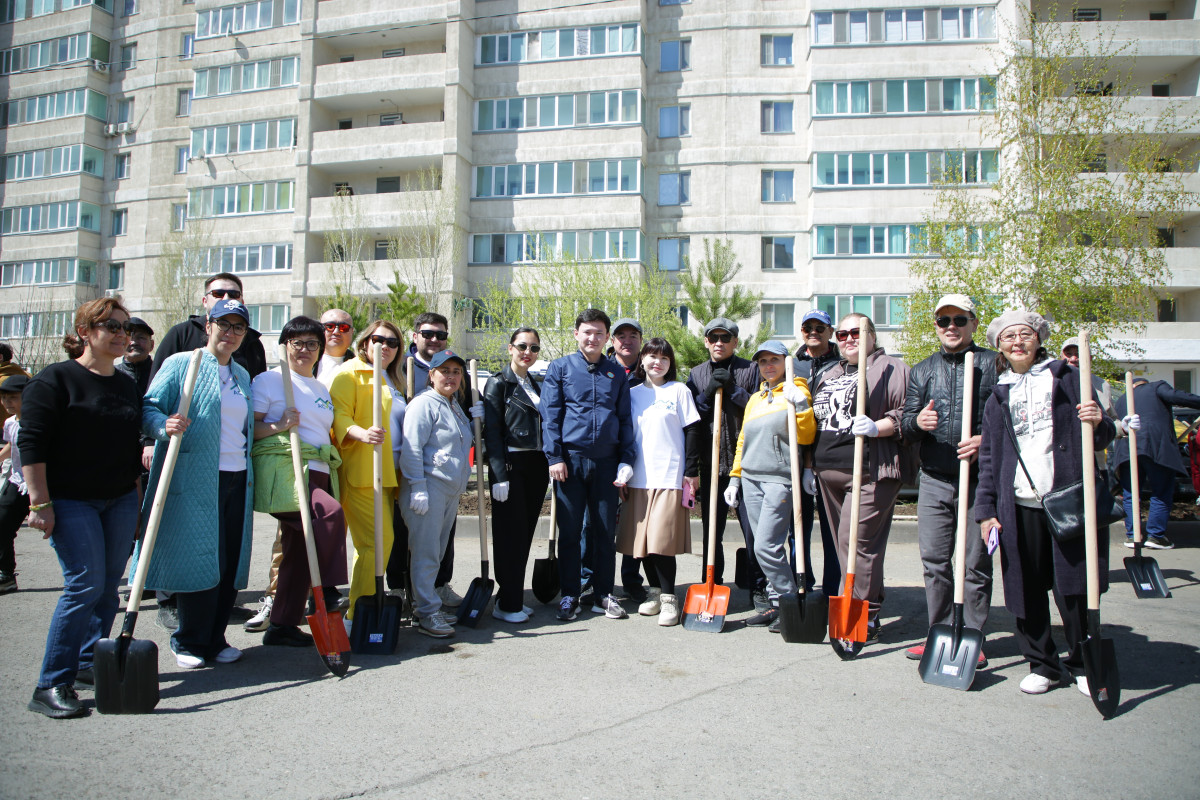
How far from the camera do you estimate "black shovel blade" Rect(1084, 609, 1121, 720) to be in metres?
3.88

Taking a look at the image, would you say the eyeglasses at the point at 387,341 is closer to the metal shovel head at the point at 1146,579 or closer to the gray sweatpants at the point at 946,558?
the gray sweatpants at the point at 946,558

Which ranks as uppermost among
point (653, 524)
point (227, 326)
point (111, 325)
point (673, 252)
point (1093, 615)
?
point (673, 252)

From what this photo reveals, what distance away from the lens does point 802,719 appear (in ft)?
12.8

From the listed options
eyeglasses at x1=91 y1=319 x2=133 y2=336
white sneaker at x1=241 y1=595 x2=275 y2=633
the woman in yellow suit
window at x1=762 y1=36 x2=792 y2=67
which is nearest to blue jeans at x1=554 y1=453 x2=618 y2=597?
the woman in yellow suit

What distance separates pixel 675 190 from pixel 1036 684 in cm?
2732

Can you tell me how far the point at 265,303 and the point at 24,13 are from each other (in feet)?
73.1

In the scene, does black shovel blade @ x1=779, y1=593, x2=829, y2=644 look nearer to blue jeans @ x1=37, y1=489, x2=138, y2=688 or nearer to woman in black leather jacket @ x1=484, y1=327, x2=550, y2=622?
woman in black leather jacket @ x1=484, y1=327, x2=550, y2=622

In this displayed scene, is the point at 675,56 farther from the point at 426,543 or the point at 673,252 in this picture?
the point at 426,543

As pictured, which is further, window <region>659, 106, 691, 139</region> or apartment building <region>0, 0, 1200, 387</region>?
window <region>659, 106, 691, 139</region>

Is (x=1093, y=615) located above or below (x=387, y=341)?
below

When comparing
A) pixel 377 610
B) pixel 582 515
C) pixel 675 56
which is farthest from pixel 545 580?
pixel 675 56

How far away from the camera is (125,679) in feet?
12.8

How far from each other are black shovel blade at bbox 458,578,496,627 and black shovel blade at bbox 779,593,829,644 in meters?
2.16

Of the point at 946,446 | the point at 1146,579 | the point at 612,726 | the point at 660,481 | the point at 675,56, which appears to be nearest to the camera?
the point at 612,726
